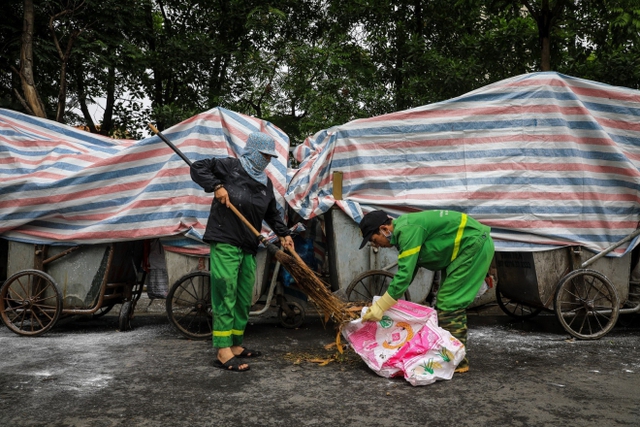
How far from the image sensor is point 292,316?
21.5 ft

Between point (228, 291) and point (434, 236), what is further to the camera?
point (228, 291)

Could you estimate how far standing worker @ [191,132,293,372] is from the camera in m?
5.00

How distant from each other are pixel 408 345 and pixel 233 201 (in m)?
1.90

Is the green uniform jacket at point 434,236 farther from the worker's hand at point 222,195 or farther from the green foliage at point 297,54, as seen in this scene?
the green foliage at point 297,54

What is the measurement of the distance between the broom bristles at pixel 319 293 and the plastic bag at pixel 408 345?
0.46 ft

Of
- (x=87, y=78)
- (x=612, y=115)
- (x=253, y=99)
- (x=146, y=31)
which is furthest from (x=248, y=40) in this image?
(x=612, y=115)

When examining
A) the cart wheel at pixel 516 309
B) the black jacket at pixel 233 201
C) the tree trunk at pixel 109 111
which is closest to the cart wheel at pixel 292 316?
the black jacket at pixel 233 201

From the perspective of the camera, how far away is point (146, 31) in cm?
1111

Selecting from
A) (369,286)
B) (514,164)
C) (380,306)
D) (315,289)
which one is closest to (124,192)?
(315,289)

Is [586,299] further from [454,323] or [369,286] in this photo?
[369,286]

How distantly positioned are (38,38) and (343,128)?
6.29m

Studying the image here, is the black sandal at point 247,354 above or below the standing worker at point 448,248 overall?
below

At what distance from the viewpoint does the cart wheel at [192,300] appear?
601 cm

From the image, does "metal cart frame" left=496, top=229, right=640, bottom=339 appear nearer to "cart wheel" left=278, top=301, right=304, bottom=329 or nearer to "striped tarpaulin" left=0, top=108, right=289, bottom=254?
"cart wheel" left=278, top=301, right=304, bottom=329
